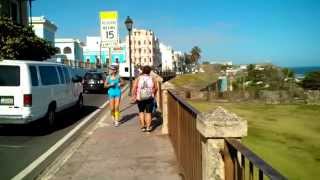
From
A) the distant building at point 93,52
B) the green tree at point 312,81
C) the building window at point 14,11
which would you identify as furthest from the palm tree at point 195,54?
the building window at point 14,11

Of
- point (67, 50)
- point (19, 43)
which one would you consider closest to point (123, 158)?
point (19, 43)

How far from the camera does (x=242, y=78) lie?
241 ft

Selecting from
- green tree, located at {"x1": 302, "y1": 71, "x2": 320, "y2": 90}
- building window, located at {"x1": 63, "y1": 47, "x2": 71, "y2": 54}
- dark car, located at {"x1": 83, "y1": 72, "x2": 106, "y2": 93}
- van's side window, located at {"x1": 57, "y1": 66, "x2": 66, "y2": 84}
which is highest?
building window, located at {"x1": 63, "y1": 47, "x2": 71, "y2": 54}

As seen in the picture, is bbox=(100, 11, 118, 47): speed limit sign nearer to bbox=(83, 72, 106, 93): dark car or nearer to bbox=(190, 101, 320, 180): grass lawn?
bbox=(190, 101, 320, 180): grass lawn

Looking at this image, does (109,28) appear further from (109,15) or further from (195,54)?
(195,54)

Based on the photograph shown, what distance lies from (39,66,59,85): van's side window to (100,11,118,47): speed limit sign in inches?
312

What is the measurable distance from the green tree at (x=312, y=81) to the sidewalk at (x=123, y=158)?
192 ft

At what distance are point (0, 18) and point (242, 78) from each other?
182 feet

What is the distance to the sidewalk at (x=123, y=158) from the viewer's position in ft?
26.2

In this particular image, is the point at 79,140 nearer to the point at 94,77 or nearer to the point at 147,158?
Answer: the point at 147,158

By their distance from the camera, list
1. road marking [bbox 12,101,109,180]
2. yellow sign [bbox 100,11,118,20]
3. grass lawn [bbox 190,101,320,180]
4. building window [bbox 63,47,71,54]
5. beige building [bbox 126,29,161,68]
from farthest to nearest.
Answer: beige building [bbox 126,29,161,68] → building window [bbox 63,47,71,54] → yellow sign [bbox 100,11,118,20] → grass lawn [bbox 190,101,320,180] → road marking [bbox 12,101,109,180]

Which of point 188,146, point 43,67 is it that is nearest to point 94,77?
point 43,67

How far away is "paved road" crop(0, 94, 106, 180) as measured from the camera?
9.06m

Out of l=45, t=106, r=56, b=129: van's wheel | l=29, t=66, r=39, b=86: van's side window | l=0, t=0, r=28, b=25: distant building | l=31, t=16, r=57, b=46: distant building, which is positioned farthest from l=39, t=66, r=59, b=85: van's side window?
l=31, t=16, r=57, b=46: distant building
